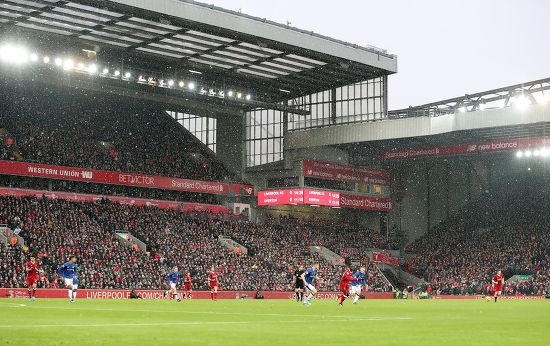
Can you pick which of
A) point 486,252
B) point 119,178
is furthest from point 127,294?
point 486,252

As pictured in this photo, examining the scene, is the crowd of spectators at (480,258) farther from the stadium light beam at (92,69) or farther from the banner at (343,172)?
the stadium light beam at (92,69)

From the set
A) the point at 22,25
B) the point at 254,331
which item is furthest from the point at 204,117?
the point at 254,331

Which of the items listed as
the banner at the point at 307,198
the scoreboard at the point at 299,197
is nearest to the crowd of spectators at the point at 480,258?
the banner at the point at 307,198

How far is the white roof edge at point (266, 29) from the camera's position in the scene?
58.6 metres

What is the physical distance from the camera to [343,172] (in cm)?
8138

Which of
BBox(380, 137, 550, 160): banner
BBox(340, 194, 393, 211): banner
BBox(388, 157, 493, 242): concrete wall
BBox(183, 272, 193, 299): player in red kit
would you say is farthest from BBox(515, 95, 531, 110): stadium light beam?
BBox(183, 272, 193, 299): player in red kit

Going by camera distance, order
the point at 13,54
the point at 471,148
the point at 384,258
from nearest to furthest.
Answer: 1. the point at 13,54
2. the point at 471,148
3. the point at 384,258

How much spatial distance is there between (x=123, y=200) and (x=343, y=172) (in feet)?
72.5

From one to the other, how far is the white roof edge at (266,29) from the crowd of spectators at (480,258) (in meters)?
19.6

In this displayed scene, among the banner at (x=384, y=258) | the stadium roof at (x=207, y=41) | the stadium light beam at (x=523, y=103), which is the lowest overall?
the banner at (x=384, y=258)

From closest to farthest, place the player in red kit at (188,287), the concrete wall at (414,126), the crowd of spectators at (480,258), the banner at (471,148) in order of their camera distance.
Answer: the player in red kit at (188,287) < the concrete wall at (414,126) < the banner at (471,148) < the crowd of spectators at (480,258)

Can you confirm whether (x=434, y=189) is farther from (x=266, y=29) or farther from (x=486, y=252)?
(x=266, y=29)

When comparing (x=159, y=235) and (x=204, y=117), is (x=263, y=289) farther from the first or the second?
(x=204, y=117)

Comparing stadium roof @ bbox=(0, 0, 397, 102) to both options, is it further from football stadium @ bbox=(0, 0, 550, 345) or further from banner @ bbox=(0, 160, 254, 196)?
banner @ bbox=(0, 160, 254, 196)
